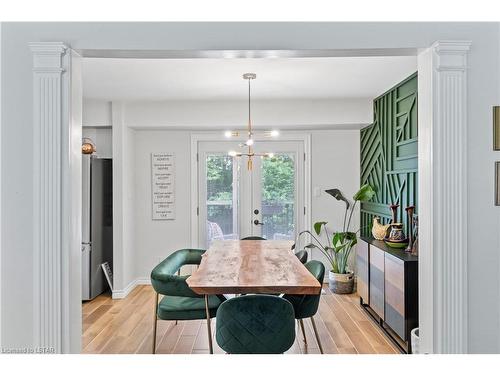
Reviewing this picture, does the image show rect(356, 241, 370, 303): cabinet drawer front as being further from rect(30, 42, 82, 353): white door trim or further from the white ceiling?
rect(30, 42, 82, 353): white door trim

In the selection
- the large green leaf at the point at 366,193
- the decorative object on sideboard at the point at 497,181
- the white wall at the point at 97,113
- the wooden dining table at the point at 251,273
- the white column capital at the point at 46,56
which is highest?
the white wall at the point at 97,113

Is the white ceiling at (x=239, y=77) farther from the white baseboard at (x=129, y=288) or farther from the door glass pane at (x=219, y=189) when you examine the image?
the white baseboard at (x=129, y=288)

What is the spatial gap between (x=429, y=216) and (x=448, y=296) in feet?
1.25

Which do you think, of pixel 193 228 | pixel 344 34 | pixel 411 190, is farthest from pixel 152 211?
pixel 344 34

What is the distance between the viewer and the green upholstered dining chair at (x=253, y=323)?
87.7 inches

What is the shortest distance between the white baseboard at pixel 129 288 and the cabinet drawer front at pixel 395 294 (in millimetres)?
3051

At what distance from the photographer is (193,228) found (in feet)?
18.1

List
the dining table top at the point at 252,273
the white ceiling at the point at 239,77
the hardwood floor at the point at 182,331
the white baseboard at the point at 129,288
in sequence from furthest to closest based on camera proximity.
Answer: the white baseboard at the point at 129,288, the white ceiling at the point at 239,77, the hardwood floor at the point at 182,331, the dining table top at the point at 252,273

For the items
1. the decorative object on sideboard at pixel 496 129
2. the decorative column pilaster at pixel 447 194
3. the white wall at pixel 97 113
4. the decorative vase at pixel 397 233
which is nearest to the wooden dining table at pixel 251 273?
the decorative column pilaster at pixel 447 194

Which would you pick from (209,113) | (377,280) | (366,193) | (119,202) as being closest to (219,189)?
(209,113)

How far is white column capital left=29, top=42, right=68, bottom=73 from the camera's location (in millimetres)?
1886

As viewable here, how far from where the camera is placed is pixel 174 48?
6.42 ft

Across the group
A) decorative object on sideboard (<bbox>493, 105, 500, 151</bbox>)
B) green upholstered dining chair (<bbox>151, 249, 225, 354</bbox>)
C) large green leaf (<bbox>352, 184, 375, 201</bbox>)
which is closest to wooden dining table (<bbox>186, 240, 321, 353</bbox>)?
green upholstered dining chair (<bbox>151, 249, 225, 354</bbox>)

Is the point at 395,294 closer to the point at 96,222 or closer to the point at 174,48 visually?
the point at 174,48
